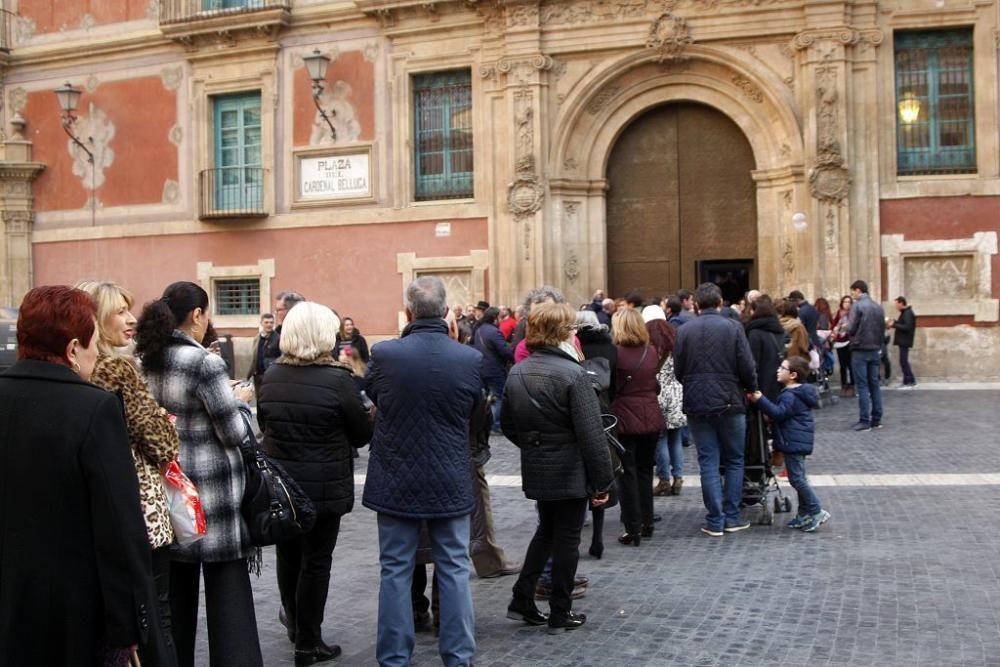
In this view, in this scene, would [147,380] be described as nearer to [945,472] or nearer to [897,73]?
[945,472]

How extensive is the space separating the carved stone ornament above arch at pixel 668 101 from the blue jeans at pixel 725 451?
11565mm

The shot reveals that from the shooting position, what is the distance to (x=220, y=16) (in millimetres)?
21938

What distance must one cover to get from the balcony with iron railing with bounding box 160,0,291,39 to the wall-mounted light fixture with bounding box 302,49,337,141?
1.08m

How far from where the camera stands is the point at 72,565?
10.6ft

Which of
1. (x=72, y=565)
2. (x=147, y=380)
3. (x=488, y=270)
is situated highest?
(x=488, y=270)

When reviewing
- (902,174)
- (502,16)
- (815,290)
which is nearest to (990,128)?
(902,174)

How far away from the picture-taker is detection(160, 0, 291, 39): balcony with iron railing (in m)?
21.5

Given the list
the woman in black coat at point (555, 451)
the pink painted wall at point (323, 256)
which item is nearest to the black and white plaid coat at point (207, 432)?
the woman in black coat at point (555, 451)

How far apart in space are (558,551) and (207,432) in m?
2.19

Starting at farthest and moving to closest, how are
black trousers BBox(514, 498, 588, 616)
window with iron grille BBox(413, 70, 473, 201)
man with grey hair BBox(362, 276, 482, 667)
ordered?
window with iron grille BBox(413, 70, 473, 201) → black trousers BBox(514, 498, 588, 616) → man with grey hair BBox(362, 276, 482, 667)

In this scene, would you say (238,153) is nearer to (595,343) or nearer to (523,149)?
(523,149)

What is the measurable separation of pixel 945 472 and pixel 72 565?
29.6 ft

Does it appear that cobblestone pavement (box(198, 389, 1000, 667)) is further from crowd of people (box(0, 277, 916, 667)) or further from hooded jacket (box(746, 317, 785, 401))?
hooded jacket (box(746, 317, 785, 401))

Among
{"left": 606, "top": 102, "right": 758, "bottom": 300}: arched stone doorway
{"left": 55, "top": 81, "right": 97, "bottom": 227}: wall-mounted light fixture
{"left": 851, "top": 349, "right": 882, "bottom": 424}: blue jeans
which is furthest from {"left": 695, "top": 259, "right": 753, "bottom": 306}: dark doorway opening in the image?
{"left": 55, "top": 81, "right": 97, "bottom": 227}: wall-mounted light fixture
